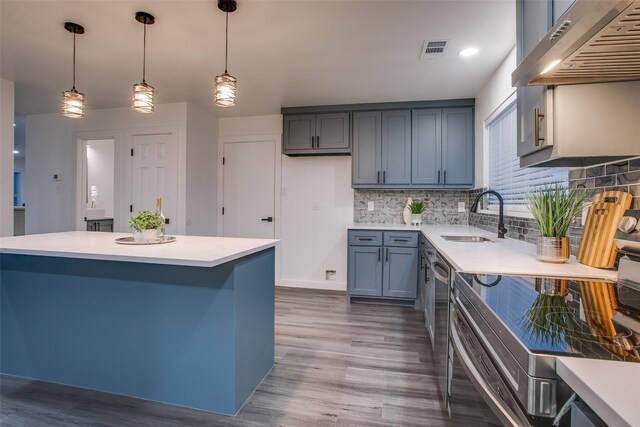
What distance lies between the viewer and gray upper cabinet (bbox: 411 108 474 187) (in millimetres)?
3688

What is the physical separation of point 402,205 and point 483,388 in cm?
344

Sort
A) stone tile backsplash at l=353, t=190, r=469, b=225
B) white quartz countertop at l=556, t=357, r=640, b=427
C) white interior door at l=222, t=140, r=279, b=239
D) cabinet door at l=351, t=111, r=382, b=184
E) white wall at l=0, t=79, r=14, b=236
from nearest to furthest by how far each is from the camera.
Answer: white quartz countertop at l=556, t=357, r=640, b=427
white wall at l=0, t=79, r=14, b=236
cabinet door at l=351, t=111, r=382, b=184
stone tile backsplash at l=353, t=190, r=469, b=225
white interior door at l=222, t=140, r=279, b=239

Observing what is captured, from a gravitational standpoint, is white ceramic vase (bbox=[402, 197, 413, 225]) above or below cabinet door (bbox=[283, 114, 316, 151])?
below

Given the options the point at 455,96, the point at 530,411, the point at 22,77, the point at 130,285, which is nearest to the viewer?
the point at 530,411

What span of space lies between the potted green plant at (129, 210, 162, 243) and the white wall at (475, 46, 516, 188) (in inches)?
111

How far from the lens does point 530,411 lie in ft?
Answer: 2.05

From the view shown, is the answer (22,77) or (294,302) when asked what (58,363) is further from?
(22,77)

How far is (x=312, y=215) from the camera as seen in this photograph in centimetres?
439

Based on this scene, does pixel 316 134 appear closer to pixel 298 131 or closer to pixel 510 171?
pixel 298 131

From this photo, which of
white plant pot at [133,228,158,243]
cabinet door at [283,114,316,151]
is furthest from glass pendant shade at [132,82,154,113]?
cabinet door at [283,114,316,151]

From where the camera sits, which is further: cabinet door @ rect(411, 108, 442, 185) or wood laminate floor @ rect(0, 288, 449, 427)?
cabinet door @ rect(411, 108, 442, 185)

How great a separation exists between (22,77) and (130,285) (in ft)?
9.94

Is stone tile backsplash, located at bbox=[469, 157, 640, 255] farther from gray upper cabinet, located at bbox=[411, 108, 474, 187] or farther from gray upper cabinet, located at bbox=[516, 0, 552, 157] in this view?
gray upper cabinet, located at bbox=[411, 108, 474, 187]

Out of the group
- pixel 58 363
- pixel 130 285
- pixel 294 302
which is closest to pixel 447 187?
pixel 294 302
